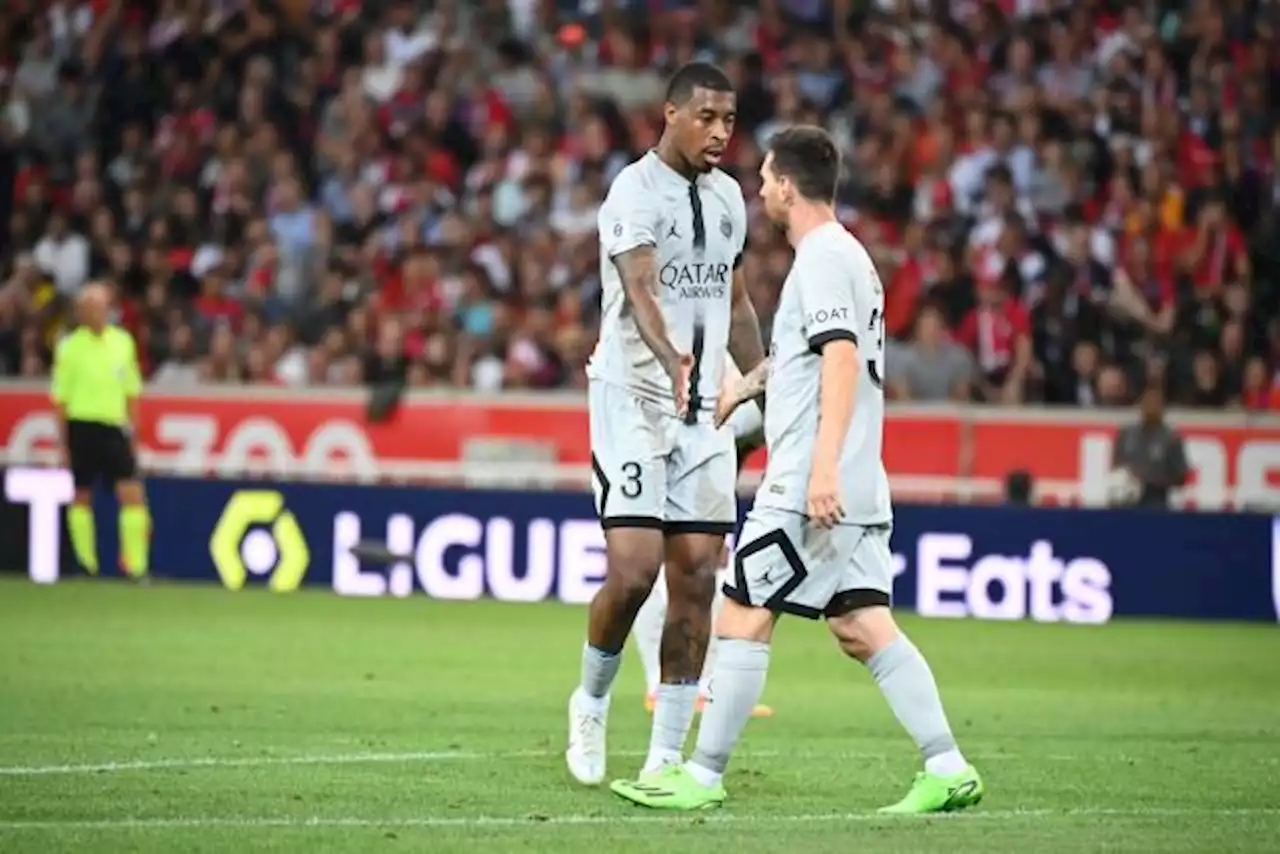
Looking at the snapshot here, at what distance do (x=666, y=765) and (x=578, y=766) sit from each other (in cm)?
66

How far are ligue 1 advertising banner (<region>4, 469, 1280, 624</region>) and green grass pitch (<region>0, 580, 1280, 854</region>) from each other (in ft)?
2.18

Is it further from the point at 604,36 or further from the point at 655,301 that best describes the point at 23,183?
the point at 655,301

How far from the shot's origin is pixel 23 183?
27.2 meters

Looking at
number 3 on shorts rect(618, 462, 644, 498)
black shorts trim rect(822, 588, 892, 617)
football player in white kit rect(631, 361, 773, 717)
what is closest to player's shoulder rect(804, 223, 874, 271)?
black shorts trim rect(822, 588, 892, 617)

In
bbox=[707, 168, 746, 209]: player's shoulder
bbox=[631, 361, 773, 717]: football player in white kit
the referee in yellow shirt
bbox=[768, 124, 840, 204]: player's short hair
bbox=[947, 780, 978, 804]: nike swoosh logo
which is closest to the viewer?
bbox=[947, 780, 978, 804]: nike swoosh logo

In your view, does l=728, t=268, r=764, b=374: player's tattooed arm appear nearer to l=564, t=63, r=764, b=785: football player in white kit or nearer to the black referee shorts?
l=564, t=63, r=764, b=785: football player in white kit

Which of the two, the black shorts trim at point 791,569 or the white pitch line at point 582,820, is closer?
the white pitch line at point 582,820

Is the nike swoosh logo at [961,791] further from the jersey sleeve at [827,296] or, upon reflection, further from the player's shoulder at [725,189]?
the player's shoulder at [725,189]

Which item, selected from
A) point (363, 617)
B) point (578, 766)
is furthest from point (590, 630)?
point (363, 617)

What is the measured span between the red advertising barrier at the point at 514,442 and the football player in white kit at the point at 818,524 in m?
13.0

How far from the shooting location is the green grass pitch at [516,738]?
8.68 metres

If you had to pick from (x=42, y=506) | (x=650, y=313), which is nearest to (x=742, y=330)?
(x=650, y=313)

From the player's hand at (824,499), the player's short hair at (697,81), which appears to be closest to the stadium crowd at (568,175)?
the player's short hair at (697,81)

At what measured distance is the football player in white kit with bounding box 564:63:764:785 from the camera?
10031 millimetres
